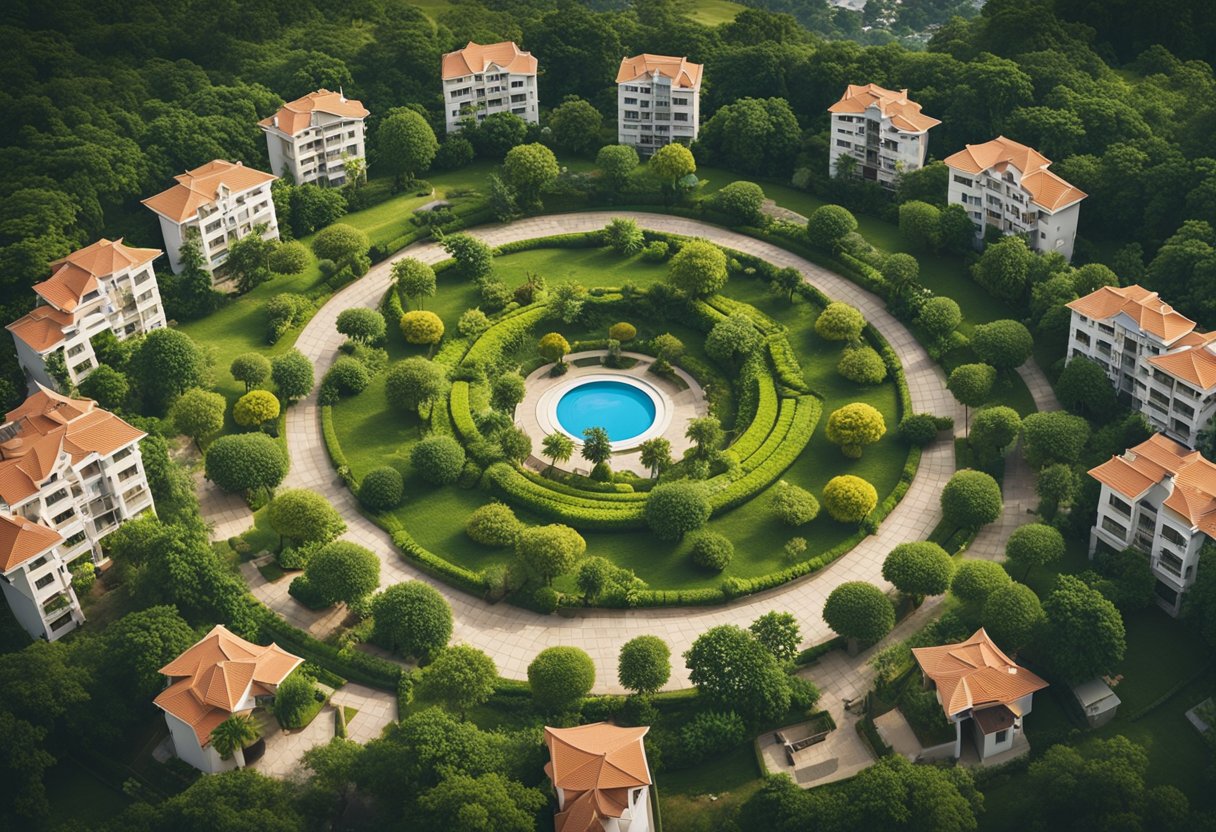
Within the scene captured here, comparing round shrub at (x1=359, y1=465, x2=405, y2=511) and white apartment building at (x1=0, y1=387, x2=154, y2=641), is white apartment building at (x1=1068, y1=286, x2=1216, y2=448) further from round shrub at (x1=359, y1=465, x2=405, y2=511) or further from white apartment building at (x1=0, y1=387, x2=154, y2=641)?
white apartment building at (x1=0, y1=387, x2=154, y2=641)

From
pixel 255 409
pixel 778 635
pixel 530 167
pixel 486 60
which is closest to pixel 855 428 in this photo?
pixel 778 635

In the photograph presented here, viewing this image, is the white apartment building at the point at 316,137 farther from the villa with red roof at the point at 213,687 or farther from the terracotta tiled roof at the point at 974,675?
the terracotta tiled roof at the point at 974,675

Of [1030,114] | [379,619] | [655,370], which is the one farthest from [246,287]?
[1030,114]

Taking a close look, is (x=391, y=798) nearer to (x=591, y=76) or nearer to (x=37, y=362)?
(x=37, y=362)

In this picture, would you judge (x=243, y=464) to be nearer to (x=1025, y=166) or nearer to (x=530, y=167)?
(x=530, y=167)

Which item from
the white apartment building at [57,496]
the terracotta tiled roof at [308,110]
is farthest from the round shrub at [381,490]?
the terracotta tiled roof at [308,110]
